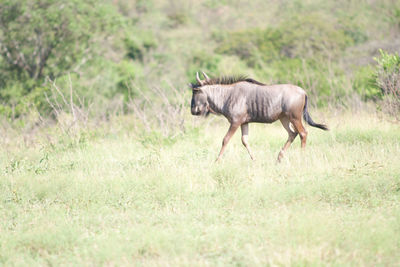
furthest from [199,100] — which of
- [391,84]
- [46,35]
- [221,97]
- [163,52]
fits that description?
[163,52]

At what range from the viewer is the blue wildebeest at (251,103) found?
7.86 meters

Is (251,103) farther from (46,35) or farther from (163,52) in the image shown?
(163,52)

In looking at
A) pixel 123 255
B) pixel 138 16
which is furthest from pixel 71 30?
pixel 138 16

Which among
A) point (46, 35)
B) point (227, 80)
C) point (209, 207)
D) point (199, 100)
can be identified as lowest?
point (46, 35)

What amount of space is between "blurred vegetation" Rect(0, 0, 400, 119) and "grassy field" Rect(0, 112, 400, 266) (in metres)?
2.37

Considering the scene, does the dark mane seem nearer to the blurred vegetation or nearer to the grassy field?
the grassy field

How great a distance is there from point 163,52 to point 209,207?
30.4 meters

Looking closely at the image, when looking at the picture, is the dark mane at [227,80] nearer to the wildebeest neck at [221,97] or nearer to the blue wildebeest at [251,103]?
the blue wildebeest at [251,103]

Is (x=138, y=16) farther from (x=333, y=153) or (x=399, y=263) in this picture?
(x=399, y=263)

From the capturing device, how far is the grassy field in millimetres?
4594

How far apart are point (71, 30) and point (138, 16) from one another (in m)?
24.2

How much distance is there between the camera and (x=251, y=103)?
8078mm

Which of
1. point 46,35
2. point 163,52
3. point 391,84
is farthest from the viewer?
point 163,52

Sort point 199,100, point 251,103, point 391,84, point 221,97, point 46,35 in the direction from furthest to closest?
point 46,35, point 391,84, point 199,100, point 221,97, point 251,103
